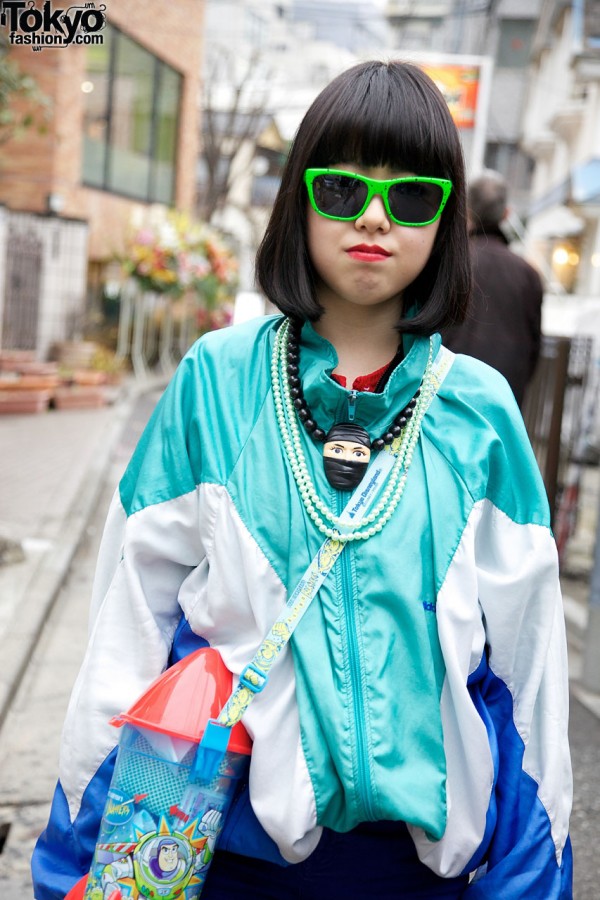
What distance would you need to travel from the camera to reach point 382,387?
166cm

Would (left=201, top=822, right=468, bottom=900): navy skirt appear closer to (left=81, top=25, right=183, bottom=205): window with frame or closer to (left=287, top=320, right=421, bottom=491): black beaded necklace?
(left=287, top=320, right=421, bottom=491): black beaded necklace

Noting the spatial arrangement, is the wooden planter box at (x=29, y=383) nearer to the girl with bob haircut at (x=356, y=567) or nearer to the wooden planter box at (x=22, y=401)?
the wooden planter box at (x=22, y=401)

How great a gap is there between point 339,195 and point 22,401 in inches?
424

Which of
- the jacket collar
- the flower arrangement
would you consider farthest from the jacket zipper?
the flower arrangement

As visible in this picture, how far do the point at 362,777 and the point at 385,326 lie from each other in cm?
69

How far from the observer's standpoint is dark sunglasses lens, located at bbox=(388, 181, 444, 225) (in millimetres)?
1542

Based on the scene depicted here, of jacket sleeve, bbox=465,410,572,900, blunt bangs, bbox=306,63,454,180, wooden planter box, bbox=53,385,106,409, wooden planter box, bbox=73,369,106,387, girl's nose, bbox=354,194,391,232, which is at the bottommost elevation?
wooden planter box, bbox=53,385,106,409

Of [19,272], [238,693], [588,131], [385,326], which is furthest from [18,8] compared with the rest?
[588,131]

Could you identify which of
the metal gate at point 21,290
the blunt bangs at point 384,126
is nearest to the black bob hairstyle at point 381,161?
the blunt bangs at point 384,126

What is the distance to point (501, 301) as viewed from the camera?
14.4ft

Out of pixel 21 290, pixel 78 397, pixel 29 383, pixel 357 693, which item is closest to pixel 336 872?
pixel 357 693

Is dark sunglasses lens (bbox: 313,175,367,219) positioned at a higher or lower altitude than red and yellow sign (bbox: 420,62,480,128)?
lower

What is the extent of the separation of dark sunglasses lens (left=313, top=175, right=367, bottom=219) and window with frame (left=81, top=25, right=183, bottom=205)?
16228 mm

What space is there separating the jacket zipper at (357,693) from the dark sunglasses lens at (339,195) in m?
0.49
